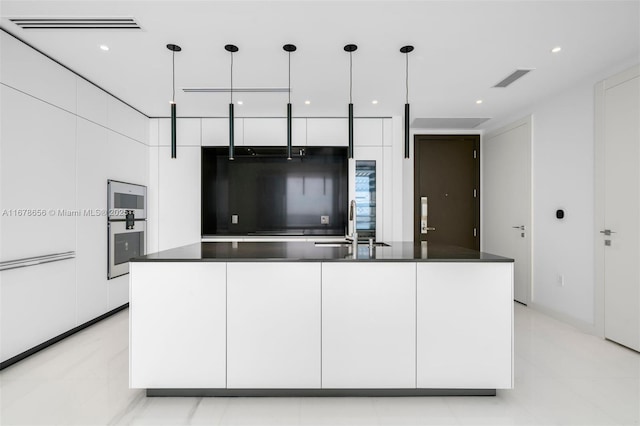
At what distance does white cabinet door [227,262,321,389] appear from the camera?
6.88 ft

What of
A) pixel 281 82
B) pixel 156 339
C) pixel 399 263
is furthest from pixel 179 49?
pixel 399 263

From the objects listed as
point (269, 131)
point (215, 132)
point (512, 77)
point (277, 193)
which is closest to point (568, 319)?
point (512, 77)

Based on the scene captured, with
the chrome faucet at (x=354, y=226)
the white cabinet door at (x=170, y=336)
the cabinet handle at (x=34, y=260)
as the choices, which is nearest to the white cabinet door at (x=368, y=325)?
the chrome faucet at (x=354, y=226)

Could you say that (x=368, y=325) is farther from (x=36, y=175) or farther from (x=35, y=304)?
(x=36, y=175)

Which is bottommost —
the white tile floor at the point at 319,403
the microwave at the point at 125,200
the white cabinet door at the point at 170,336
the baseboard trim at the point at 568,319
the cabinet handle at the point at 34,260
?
the white tile floor at the point at 319,403

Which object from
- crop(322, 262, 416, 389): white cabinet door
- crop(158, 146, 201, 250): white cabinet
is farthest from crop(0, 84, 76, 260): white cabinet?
crop(322, 262, 416, 389): white cabinet door

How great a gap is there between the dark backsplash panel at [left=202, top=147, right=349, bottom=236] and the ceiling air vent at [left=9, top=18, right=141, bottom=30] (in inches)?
102

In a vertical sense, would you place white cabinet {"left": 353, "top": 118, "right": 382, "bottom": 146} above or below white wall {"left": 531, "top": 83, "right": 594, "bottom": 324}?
above

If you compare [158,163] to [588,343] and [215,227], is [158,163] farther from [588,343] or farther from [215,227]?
[588,343]

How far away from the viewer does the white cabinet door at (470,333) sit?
A: 82.0 inches

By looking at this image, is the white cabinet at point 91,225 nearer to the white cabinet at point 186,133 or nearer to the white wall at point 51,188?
the white wall at point 51,188

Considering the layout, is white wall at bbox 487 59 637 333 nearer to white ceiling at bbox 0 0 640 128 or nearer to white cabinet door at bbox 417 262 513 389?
white ceiling at bbox 0 0 640 128

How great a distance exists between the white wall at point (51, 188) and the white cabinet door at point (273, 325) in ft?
6.30

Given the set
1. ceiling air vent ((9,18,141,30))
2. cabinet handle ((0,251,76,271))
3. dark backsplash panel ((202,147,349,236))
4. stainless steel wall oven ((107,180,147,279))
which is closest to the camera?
ceiling air vent ((9,18,141,30))
